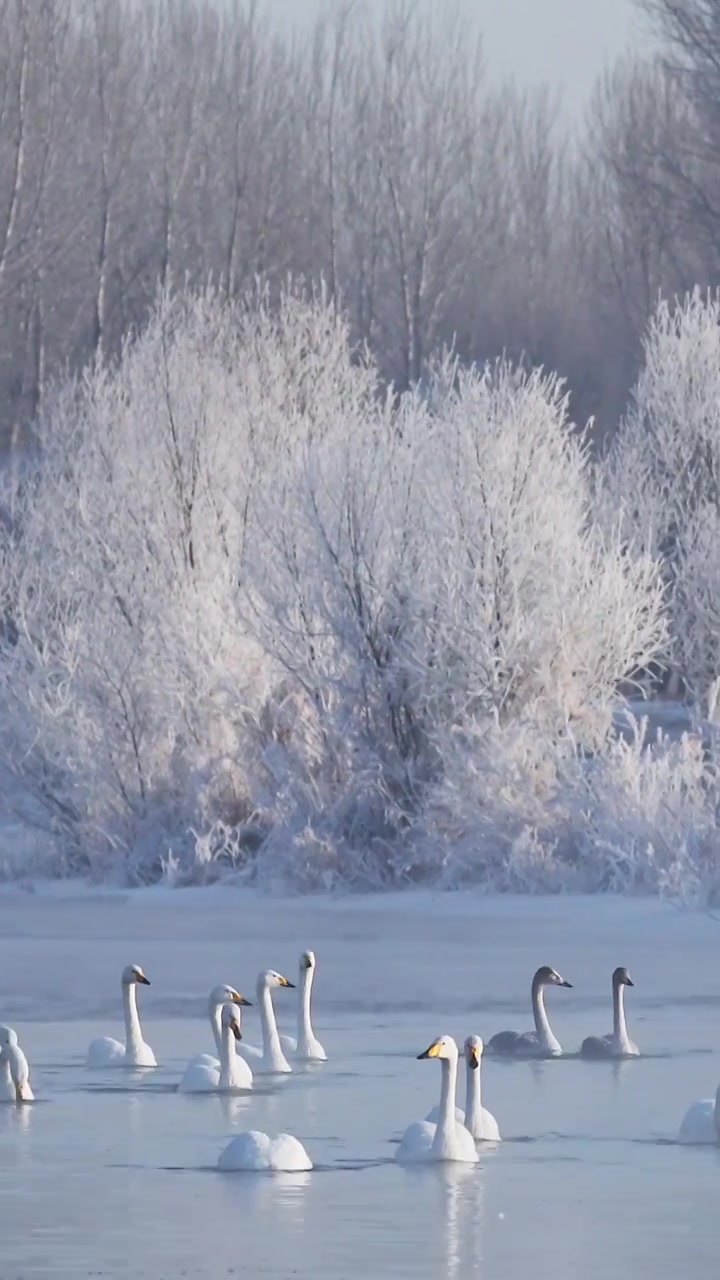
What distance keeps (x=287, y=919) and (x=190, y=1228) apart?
45.0 ft

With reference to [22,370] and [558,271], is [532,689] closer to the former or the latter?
[22,370]

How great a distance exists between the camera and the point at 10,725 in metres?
28.3

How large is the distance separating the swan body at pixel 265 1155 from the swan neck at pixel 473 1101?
1.07 metres

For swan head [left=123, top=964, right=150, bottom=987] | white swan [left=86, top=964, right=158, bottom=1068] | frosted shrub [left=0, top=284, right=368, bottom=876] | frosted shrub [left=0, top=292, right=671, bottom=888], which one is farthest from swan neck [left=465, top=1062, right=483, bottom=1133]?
frosted shrub [left=0, top=284, right=368, bottom=876]

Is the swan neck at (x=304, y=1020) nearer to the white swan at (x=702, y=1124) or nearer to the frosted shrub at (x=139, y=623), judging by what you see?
the white swan at (x=702, y=1124)

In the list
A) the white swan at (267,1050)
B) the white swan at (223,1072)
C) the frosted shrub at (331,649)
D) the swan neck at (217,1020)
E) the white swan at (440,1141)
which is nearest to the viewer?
the white swan at (440,1141)

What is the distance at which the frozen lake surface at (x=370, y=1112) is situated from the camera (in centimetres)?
938

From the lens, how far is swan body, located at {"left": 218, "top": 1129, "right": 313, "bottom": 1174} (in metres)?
10.9

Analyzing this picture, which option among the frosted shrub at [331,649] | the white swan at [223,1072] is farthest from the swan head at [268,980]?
the frosted shrub at [331,649]

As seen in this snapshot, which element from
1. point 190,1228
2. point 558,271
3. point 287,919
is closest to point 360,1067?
point 190,1228

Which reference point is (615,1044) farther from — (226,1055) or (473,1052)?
(473,1052)

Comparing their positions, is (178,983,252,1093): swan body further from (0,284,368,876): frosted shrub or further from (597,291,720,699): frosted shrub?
(597,291,720,699): frosted shrub

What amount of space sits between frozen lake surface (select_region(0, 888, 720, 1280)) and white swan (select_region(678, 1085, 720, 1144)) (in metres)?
0.12

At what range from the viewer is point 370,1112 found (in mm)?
12680
